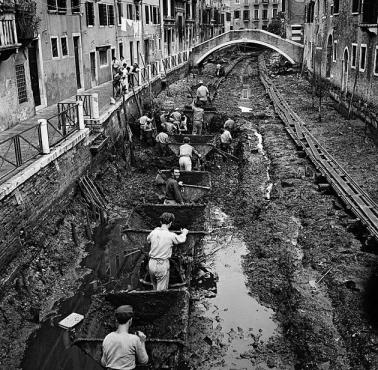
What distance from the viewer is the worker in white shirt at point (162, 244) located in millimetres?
8383

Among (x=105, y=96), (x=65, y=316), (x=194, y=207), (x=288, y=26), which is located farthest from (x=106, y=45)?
(x=288, y=26)

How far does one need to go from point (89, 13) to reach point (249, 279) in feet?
61.6

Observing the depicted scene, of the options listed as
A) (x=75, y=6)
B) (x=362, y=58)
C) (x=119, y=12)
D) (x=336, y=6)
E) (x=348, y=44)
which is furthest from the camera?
(x=336, y=6)

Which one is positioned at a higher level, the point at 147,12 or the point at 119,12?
the point at 147,12

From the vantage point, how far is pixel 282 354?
311 inches

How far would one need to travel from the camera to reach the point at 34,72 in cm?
1894

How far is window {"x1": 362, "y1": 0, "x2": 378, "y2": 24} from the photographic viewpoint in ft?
72.4

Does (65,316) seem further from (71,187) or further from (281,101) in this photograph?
(281,101)

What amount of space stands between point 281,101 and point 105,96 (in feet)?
39.4

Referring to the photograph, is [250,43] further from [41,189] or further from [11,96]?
[41,189]

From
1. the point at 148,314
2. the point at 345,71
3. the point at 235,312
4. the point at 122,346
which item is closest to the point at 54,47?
the point at 235,312

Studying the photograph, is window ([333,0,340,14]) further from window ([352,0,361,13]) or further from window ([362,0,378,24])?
window ([362,0,378,24])

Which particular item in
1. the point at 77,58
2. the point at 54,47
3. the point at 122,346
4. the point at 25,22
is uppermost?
the point at 25,22

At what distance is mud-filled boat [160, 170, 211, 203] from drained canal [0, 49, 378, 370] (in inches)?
29.9
